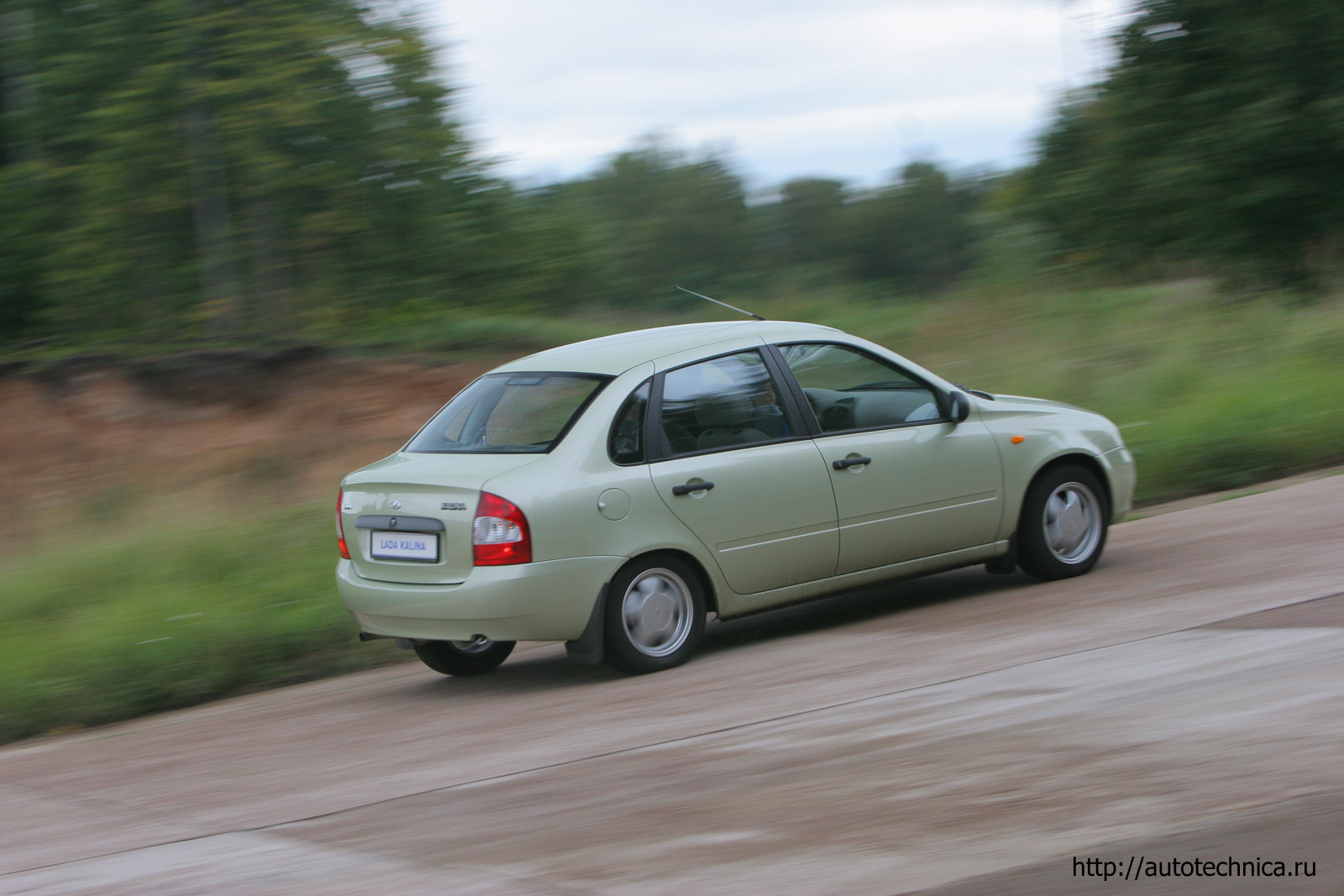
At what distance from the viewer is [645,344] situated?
287 inches

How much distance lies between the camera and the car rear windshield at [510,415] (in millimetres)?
6766

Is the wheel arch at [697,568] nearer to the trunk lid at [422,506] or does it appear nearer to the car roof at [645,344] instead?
the trunk lid at [422,506]

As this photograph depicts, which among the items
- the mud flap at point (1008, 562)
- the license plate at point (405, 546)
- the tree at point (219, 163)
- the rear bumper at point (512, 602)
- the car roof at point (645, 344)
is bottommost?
the mud flap at point (1008, 562)

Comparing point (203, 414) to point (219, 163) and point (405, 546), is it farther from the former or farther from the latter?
point (405, 546)

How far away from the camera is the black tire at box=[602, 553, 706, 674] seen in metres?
6.62

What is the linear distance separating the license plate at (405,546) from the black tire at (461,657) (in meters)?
0.75

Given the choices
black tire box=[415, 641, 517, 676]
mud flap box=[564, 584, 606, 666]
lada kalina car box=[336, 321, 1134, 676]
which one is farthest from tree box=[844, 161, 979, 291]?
mud flap box=[564, 584, 606, 666]

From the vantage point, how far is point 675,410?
6957 mm

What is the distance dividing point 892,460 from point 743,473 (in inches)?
37.8

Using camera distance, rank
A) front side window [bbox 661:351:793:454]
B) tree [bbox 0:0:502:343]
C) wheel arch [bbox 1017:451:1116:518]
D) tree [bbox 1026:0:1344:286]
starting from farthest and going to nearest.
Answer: tree [bbox 1026:0:1344:286] < tree [bbox 0:0:502:343] < wheel arch [bbox 1017:451:1116:518] < front side window [bbox 661:351:793:454]

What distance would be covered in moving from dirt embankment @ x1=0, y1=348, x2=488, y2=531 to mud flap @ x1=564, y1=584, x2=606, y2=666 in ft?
46.8

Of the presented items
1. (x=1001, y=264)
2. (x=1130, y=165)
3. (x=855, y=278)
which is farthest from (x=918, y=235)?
(x=1001, y=264)

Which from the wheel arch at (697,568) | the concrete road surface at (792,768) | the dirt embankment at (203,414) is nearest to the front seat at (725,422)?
the wheel arch at (697,568)

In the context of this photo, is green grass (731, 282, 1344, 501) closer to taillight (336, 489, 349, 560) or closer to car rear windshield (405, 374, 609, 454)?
car rear windshield (405, 374, 609, 454)
